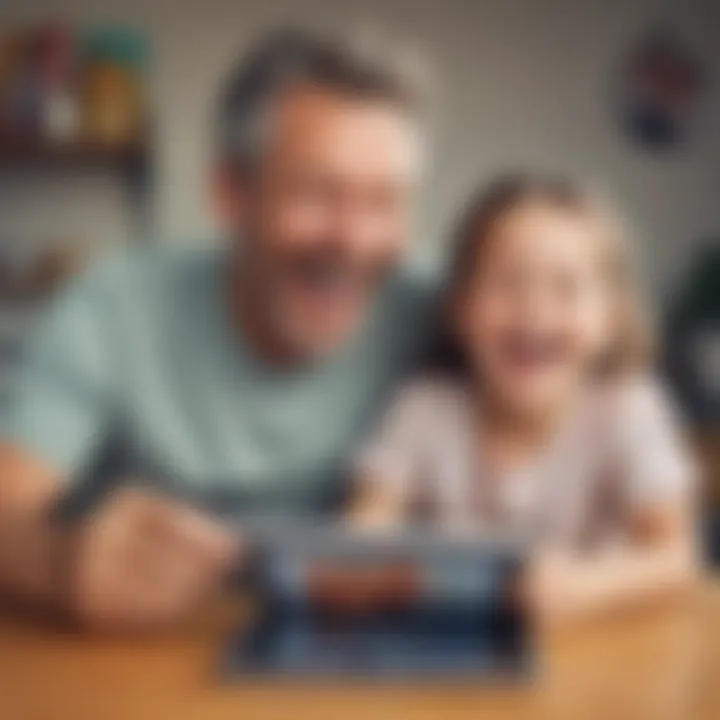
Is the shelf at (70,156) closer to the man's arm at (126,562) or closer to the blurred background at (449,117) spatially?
the blurred background at (449,117)

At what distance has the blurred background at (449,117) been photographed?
0.58 metres

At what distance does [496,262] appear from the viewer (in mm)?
543

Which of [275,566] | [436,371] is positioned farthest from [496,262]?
[275,566]

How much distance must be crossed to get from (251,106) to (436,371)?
167 mm

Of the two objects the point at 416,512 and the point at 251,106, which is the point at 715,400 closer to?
the point at 416,512

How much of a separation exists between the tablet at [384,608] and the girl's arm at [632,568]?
25 millimetres

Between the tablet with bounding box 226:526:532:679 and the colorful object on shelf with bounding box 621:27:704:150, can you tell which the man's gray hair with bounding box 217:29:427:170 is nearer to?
the colorful object on shelf with bounding box 621:27:704:150

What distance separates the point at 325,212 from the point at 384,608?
20cm

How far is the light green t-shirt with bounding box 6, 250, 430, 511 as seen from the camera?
1.96ft

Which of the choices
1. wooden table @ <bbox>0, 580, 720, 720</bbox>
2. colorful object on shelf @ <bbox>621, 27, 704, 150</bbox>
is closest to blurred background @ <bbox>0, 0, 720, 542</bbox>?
colorful object on shelf @ <bbox>621, 27, 704, 150</bbox>

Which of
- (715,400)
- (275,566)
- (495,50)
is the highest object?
(495,50)

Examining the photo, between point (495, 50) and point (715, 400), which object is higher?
point (495, 50)

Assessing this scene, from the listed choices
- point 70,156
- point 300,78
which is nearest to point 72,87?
point 70,156

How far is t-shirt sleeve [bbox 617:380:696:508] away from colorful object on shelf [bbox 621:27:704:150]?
13cm
